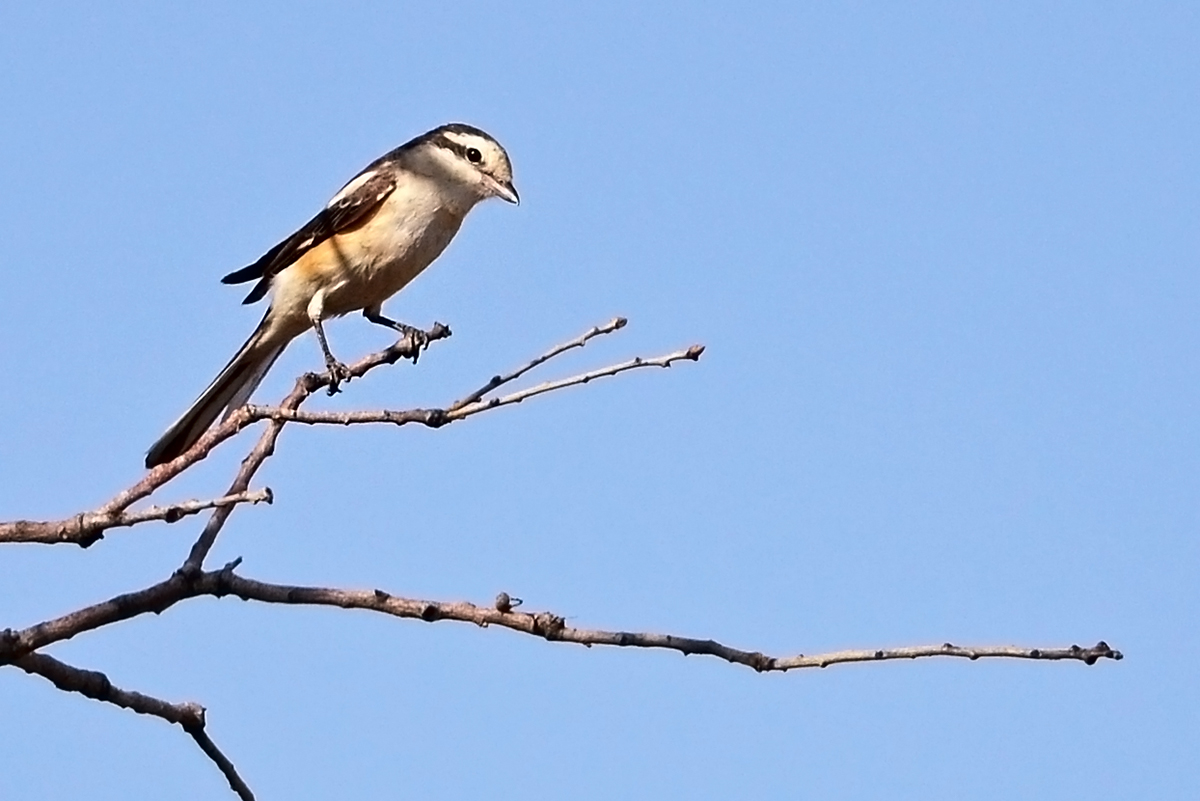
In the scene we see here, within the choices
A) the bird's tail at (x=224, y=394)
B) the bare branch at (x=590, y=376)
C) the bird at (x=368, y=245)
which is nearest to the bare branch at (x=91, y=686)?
the bare branch at (x=590, y=376)

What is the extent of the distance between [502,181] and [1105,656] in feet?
19.4

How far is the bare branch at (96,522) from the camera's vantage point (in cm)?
278

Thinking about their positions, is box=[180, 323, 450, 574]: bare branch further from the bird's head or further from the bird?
the bird's head

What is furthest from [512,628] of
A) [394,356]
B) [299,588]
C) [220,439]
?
[394,356]

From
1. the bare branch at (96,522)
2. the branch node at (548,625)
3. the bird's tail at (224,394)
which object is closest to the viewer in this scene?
the bare branch at (96,522)

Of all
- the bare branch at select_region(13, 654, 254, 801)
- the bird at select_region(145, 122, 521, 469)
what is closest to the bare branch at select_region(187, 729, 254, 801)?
the bare branch at select_region(13, 654, 254, 801)

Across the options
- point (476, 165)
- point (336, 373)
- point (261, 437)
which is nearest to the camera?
point (261, 437)

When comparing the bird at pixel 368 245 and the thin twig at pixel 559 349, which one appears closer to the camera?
the thin twig at pixel 559 349

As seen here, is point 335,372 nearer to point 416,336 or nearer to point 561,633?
point 416,336

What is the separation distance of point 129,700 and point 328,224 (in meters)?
5.08

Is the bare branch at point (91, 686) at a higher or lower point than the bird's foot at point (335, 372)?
lower

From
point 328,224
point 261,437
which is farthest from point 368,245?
point 261,437

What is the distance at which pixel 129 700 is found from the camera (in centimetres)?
331

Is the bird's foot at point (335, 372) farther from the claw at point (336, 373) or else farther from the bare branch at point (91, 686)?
the bare branch at point (91, 686)
